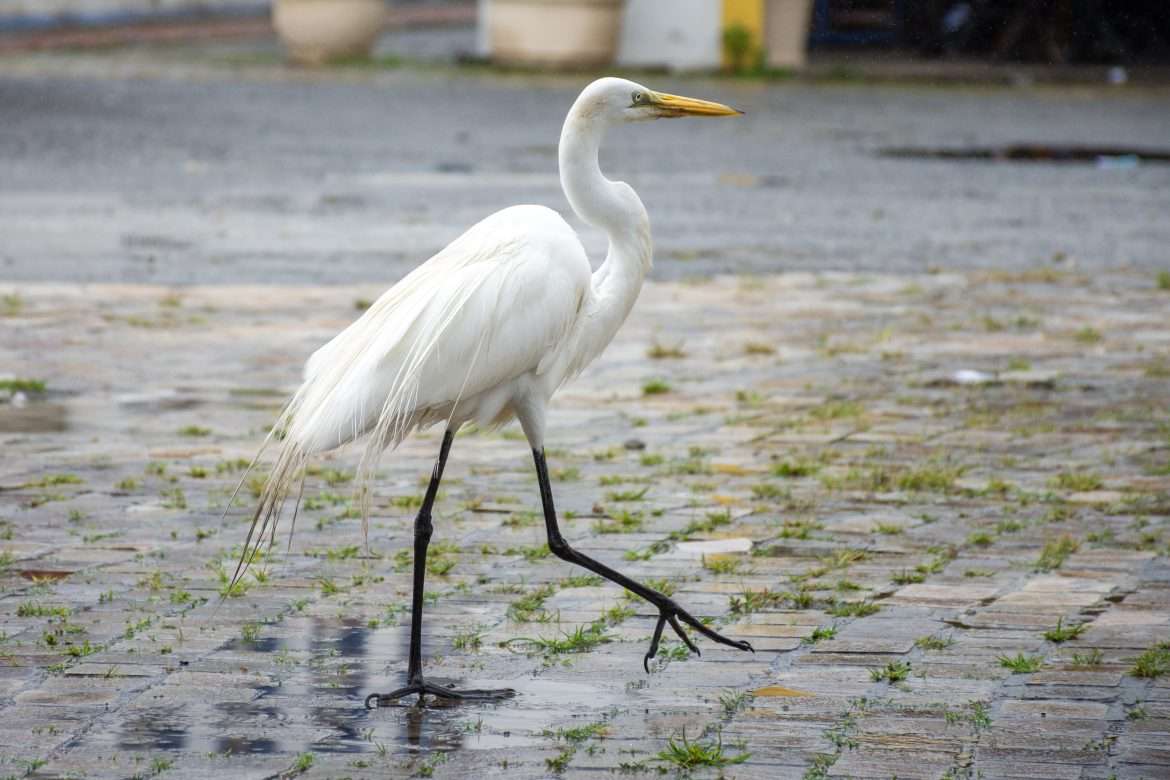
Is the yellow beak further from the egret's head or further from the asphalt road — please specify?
the asphalt road

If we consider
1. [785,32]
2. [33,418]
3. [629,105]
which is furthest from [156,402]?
[785,32]

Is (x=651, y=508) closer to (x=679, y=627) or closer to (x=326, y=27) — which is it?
(x=679, y=627)

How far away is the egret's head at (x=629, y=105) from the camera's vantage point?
4969 mm

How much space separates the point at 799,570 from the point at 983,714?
134 cm

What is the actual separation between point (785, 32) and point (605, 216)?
858 inches

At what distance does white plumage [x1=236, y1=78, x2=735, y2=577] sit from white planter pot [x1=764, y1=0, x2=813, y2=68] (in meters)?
21.3

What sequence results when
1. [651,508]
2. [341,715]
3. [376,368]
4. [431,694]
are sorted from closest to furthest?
1. [341,715]
2. [431,694]
3. [376,368]
4. [651,508]

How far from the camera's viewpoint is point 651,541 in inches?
237

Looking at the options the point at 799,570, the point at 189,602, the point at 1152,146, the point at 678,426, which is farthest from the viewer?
the point at 1152,146

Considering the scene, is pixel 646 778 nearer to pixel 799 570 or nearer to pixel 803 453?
pixel 799 570

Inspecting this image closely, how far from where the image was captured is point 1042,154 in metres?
17.2

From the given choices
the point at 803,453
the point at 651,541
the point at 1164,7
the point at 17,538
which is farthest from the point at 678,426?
the point at 1164,7

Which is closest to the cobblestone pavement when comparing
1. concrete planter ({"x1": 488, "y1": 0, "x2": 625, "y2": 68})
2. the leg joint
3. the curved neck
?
the leg joint

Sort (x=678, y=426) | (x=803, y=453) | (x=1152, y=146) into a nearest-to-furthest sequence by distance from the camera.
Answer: (x=803, y=453), (x=678, y=426), (x=1152, y=146)
